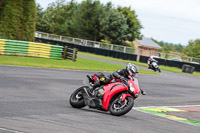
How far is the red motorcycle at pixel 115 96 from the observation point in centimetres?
829

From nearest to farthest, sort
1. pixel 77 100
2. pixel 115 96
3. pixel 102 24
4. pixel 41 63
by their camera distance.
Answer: pixel 115 96
pixel 77 100
pixel 41 63
pixel 102 24

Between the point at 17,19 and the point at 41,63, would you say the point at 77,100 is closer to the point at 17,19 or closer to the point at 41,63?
the point at 41,63

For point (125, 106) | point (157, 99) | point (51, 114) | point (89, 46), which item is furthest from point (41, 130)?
point (89, 46)

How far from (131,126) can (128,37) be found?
62.2 metres

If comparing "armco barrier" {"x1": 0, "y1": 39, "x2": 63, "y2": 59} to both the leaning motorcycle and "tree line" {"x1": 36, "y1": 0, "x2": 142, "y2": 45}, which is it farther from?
"tree line" {"x1": 36, "y1": 0, "x2": 142, "y2": 45}

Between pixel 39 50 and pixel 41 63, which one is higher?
pixel 39 50

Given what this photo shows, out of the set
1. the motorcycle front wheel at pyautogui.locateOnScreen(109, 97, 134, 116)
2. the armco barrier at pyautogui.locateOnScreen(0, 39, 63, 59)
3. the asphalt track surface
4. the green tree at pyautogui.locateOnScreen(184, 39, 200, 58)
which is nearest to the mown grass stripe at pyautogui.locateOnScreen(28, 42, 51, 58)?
the armco barrier at pyautogui.locateOnScreen(0, 39, 63, 59)

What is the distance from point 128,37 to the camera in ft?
226

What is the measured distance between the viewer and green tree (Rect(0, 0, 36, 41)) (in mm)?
27594

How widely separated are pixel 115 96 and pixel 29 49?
1835 centimetres

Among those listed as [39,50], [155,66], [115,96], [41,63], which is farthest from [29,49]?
[115,96]

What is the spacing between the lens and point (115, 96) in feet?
28.2

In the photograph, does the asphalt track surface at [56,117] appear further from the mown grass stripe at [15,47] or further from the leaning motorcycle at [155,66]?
the leaning motorcycle at [155,66]

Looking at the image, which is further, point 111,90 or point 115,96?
point 115,96
